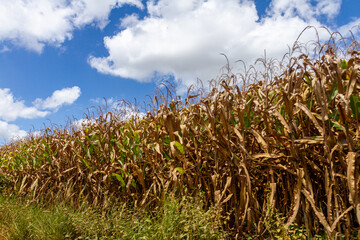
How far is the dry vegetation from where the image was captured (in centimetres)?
237

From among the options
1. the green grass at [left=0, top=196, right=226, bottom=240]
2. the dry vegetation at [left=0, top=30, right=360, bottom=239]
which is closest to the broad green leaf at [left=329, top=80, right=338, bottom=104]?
the dry vegetation at [left=0, top=30, right=360, bottom=239]

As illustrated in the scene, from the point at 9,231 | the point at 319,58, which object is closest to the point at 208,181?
the point at 319,58

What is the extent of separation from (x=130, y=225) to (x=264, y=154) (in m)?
1.64

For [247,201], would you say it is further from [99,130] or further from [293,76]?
[99,130]

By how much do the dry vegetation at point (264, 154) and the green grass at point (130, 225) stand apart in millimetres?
210

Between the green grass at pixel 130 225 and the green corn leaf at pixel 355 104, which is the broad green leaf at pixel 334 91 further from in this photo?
the green grass at pixel 130 225

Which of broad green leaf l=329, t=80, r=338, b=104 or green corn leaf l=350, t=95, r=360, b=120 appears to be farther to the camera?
broad green leaf l=329, t=80, r=338, b=104

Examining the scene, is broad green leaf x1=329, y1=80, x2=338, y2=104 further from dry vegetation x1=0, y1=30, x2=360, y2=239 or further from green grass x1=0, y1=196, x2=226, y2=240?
green grass x1=0, y1=196, x2=226, y2=240

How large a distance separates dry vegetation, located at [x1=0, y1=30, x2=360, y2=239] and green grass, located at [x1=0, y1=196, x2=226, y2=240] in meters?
0.21

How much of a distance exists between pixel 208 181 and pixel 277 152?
2.76 ft

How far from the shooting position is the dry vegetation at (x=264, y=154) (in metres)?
2.37

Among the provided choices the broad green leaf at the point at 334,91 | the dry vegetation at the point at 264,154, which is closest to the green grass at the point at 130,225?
the dry vegetation at the point at 264,154

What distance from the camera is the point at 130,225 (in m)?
3.17

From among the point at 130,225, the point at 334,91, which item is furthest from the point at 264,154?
the point at 130,225
